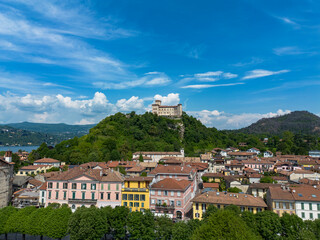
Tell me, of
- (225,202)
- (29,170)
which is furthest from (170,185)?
(29,170)

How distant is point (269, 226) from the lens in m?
34.8

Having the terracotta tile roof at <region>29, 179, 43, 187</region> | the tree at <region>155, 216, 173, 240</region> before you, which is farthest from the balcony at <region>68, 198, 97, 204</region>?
the terracotta tile roof at <region>29, 179, 43, 187</region>

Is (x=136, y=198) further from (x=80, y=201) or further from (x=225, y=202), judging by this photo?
(x=225, y=202)

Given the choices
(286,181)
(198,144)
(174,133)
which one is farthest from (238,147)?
(286,181)

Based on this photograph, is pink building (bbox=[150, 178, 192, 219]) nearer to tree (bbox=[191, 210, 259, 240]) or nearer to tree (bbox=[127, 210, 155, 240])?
tree (bbox=[127, 210, 155, 240])

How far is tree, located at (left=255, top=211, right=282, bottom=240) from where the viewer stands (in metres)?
34.2

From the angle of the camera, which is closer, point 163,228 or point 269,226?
point 269,226

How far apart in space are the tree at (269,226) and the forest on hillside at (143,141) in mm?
80607

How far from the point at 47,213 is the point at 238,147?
142733 mm

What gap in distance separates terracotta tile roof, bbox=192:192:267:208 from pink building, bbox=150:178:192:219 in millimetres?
2948

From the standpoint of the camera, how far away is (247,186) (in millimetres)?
61062

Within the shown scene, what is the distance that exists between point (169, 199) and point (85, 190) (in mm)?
18275

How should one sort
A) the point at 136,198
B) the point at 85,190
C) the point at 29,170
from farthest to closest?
the point at 29,170 < the point at 85,190 < the point at 136,198

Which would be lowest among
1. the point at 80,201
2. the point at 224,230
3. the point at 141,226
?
the point at 141,226
